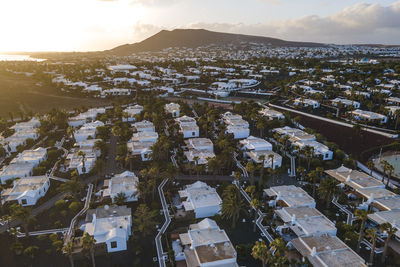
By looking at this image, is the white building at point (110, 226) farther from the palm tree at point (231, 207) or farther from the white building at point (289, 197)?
the white building at point (289, 197)

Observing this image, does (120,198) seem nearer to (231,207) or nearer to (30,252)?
(30,252)

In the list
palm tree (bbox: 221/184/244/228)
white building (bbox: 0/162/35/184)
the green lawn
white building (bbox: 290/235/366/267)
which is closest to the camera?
white building (bbox: 290/235/366/267)

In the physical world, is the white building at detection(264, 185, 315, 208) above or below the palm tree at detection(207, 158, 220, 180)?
below

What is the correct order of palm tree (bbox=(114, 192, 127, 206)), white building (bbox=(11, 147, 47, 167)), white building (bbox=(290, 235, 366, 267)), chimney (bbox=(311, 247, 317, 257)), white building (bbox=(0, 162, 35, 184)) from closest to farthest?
white building (bbox=(290, 235, 366, 267)), chimney (bbox=(311, 247, 317, 257)), palm tree (bbox=(114, 192, 127, 206)), white building (bbox=(0, 162, 35, 184)), white building (bbox=(11, 147, 47, 167))

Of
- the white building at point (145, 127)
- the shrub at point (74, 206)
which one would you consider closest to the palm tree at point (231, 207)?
the shrub at point (74, 206)

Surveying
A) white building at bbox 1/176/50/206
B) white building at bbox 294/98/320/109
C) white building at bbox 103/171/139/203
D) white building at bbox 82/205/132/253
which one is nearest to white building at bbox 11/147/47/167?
white building at bbox 1/176/50/206

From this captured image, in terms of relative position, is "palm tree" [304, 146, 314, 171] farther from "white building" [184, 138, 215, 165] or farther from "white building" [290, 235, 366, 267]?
"white building" [290, 235, 366, 267]

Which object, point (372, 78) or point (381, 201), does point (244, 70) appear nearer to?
point (372, 78)

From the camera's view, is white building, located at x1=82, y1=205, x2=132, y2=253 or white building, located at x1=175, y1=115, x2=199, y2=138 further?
white building, located at x1=175, y1=115, x2=199, y2=138
